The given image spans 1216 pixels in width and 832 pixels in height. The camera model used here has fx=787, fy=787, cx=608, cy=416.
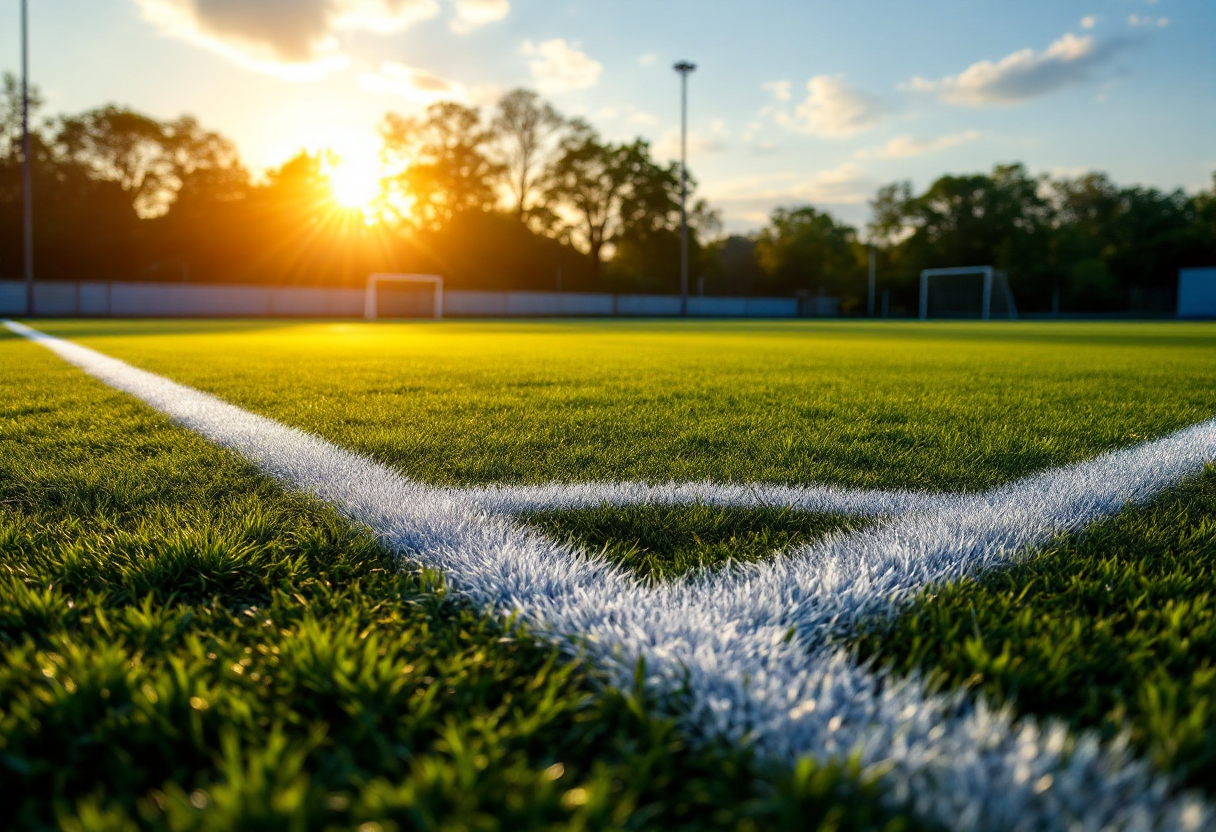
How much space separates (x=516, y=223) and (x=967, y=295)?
24.1 m

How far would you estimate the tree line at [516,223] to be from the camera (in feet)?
118

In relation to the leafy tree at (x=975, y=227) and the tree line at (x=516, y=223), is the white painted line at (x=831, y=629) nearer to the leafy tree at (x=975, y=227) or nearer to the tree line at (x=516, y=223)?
the tree line at (x=516, y=223)

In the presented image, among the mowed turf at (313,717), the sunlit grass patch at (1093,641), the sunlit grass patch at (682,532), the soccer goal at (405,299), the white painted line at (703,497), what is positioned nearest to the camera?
the mowed turf at (313,717)

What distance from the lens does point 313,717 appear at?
0.88 metres

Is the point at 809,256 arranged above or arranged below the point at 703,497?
above

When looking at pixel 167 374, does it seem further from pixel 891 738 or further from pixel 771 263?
pixel 771 263

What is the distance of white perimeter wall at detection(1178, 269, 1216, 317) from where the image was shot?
35.6 meters

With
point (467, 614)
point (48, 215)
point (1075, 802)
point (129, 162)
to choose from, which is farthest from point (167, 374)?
point (129, 162)

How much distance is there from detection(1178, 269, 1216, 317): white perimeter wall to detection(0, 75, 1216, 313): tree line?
7.67 m

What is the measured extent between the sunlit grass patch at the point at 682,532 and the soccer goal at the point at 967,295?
131ft

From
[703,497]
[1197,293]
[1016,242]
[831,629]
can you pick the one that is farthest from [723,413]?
[1016,242]

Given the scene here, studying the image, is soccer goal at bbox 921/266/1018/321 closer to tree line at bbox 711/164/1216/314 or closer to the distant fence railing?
tree line at bbox 711/164/1216/314

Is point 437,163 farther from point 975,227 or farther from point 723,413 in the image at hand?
point 723,413

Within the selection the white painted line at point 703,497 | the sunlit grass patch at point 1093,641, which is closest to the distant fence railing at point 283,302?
the white painted line at point 703,497
